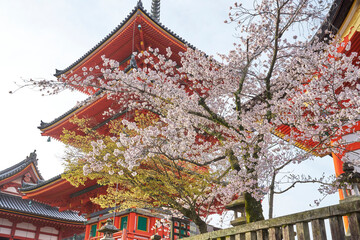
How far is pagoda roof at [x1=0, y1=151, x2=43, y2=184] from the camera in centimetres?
2207

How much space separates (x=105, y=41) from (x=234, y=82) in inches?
373

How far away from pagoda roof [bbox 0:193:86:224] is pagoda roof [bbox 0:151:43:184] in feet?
5.38

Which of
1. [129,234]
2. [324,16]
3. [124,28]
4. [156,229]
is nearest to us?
[324,16]

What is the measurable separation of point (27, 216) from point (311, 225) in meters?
20.2

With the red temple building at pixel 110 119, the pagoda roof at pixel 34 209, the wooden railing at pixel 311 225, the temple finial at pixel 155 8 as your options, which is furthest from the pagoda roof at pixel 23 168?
the wooden railing at pixel 311 225

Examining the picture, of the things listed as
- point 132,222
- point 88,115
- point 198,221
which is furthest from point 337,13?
point 88,115

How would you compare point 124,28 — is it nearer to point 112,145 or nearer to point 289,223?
point 112,145

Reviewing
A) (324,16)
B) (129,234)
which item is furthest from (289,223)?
(129,234)

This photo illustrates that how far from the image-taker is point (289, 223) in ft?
12.4

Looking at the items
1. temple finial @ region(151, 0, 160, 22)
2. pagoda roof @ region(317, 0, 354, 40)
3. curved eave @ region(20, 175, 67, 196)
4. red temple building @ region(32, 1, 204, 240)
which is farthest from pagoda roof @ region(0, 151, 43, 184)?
pagoda roof @ region(317, 0, 354, 40)

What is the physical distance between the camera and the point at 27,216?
62.1 feet

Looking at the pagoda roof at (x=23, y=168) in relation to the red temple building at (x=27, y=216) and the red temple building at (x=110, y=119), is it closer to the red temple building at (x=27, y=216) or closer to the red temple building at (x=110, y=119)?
the red temple building at (x=27, y=216)

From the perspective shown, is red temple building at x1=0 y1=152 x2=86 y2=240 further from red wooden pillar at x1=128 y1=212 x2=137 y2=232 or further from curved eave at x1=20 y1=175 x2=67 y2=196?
red wooden pillar at x1=128 y1=212 x2=137 y2=232

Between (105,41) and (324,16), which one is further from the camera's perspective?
(105,41)
